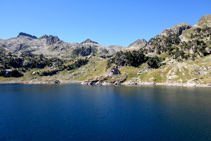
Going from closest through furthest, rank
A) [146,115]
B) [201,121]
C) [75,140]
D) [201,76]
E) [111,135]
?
[75,140], [111,135], [201,121], [146,115], [201,76]

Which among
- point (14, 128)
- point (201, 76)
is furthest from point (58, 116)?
point (201, 76)

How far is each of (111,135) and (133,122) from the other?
1311 cm

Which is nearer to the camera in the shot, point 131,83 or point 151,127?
point 151,127

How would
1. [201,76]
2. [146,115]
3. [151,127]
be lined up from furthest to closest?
[201,76], [146,115], [151,127]

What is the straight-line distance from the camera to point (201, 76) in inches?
6250

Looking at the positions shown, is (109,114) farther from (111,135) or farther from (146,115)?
(111,135)

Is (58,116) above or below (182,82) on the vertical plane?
below

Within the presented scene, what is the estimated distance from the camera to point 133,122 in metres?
50.2

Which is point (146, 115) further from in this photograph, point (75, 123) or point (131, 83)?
point (131, 83)

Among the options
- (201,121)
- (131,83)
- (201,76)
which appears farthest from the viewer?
(131,83)

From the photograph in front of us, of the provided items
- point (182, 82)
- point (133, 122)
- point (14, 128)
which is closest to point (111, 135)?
point (133, 122)

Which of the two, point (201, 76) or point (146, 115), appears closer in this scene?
point (146, 115)

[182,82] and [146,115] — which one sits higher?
[182,82]

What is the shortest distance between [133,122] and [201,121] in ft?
77.6
